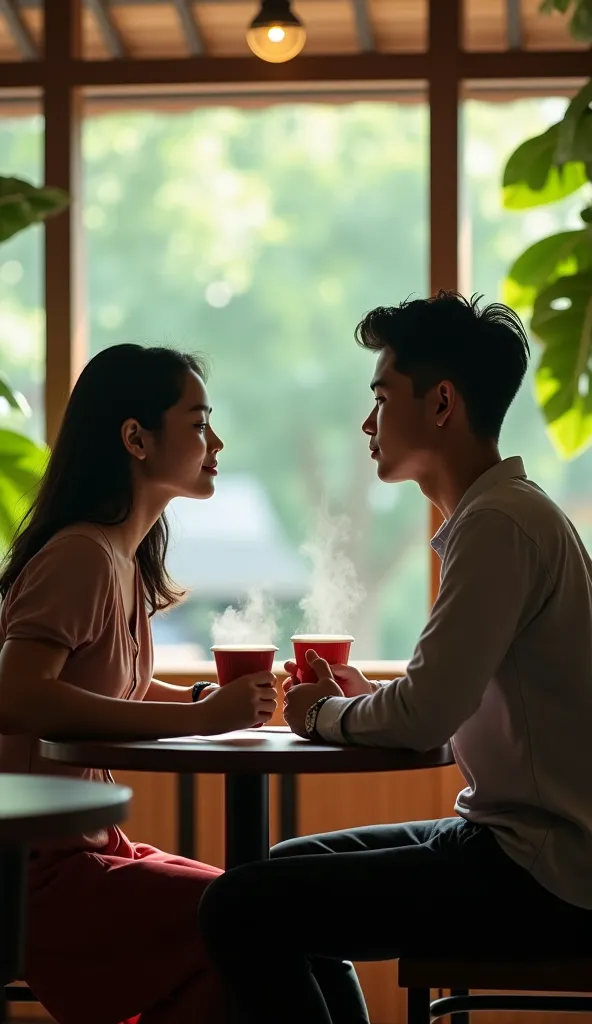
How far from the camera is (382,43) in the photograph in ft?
11.4

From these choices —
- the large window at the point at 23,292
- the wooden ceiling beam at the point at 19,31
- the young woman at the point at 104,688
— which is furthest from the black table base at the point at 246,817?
the wooden ceiling beam at the point at 19,31

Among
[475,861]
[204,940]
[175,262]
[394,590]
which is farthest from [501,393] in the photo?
[175,262]

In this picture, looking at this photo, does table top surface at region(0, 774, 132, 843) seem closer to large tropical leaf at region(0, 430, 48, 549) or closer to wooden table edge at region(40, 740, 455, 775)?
wooden table edge at region(40, 740, 455, 775)

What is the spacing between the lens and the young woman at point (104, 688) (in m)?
1.94

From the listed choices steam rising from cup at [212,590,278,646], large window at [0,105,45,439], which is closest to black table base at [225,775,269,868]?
steam rising from cup at [212,590,278,646]

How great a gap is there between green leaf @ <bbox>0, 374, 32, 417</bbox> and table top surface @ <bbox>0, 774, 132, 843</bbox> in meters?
1.92

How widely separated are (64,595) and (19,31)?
2.18 meters

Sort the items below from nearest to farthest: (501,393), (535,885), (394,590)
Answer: (535,885), (501,393), (394,590)

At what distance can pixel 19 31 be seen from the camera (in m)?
3.55

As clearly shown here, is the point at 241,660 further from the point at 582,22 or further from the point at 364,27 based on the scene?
the point at 364,27

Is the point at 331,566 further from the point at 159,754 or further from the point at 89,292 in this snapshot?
the point at 159,754

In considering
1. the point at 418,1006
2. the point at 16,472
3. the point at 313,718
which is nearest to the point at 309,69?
the point at 16,472

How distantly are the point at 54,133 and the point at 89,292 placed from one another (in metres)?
0.44

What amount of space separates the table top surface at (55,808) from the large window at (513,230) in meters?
2.18
